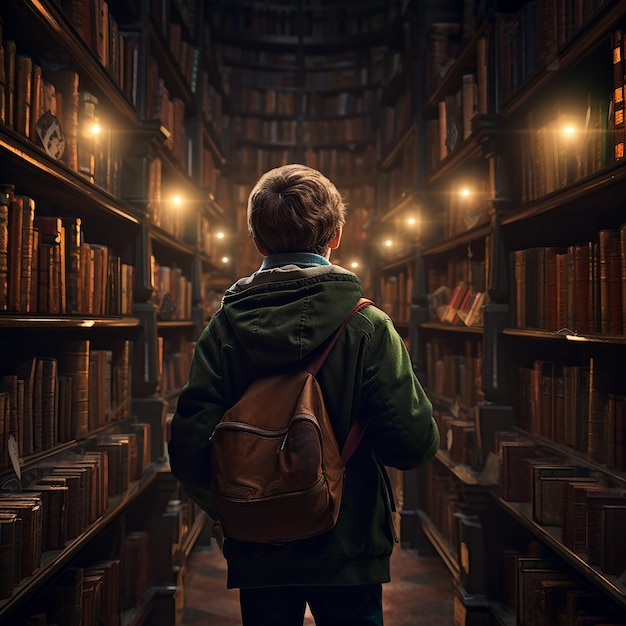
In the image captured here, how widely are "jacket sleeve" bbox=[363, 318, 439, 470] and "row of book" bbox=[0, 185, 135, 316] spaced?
846 mm

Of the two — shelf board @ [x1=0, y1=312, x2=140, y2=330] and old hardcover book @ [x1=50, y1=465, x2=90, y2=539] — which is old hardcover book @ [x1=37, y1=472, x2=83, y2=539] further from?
shelf board @ [x1=0, y1=312, x2=140, y2=330]

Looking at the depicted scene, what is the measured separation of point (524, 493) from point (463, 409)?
0.84m

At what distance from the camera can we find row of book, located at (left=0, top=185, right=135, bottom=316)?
56.8 inches

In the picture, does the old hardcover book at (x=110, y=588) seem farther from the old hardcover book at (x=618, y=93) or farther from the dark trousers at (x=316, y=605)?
the old hardcover book at (x=618, y=93)

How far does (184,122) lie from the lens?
12.3ft

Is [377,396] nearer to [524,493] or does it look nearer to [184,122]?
[524,493]

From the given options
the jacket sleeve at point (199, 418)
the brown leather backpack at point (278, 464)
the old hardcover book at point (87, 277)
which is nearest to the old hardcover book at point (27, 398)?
the old hardcover book at point (87, 277)

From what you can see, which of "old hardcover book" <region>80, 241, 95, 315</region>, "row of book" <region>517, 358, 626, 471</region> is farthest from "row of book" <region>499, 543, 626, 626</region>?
"old hardcover book" <region>80, 241, 95, 315</region>

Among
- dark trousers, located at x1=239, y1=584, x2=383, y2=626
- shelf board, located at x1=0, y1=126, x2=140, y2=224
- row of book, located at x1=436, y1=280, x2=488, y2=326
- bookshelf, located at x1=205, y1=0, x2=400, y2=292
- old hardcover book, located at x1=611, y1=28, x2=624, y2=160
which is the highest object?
bookshelf, located at x1=205, y1=0, x2=400, y2=292

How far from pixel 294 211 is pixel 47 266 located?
777 millimetres

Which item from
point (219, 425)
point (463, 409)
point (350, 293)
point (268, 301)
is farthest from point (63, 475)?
point (463, 409)

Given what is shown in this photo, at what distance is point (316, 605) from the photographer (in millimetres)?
1204

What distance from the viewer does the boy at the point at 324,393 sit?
1164 mm

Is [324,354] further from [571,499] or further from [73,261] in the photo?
[73,261]
